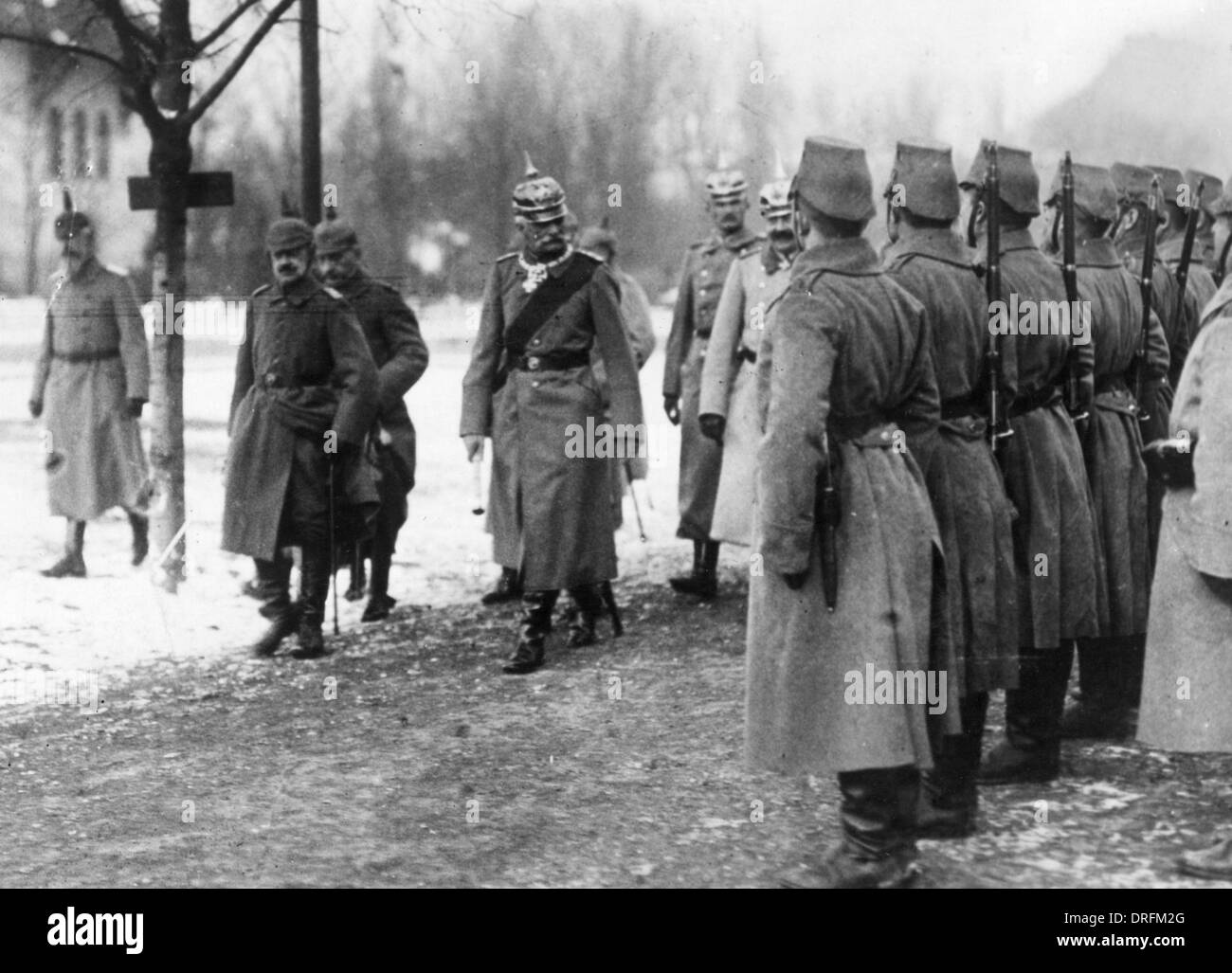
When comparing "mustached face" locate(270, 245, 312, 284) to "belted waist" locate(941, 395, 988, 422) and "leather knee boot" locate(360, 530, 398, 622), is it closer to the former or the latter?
"leather knee boot" locate(360, 530, 398, 622)

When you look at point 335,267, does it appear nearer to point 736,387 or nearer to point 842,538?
point 736,387

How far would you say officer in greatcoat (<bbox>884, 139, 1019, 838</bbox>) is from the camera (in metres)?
5.44

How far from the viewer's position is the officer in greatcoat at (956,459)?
544 centimetres

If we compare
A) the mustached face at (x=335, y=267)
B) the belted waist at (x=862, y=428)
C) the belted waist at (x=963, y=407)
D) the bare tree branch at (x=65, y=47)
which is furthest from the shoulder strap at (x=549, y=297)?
the belted waist at (x=862, y=428)

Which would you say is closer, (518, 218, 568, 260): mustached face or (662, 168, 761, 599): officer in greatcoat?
(518, 218, 568, 260): mustached face

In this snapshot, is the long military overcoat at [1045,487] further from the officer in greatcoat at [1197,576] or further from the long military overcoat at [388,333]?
the long military overcoat at [388,333]

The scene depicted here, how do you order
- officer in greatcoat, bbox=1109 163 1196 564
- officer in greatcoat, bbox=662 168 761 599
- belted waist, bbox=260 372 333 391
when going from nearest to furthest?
1. officer in greatcoat, bbox=1109 163 1196 564
2. belted waist, bbox=260 372 333 391
3. officer in greatcoat, bbox=662 168 761 599

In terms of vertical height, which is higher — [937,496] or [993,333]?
[993,333]

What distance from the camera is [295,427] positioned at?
8305 mm

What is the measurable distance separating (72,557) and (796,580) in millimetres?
4733

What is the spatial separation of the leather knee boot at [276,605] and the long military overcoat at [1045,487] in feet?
12.4

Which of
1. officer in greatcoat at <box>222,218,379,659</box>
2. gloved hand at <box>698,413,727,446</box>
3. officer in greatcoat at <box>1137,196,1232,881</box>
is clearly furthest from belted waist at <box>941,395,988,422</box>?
officer in greatcoat at <box>222,218,379,659</box>

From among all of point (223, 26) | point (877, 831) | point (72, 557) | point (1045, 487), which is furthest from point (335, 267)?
point (877, 831)

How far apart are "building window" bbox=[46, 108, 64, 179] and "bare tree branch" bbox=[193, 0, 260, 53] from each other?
800mm
